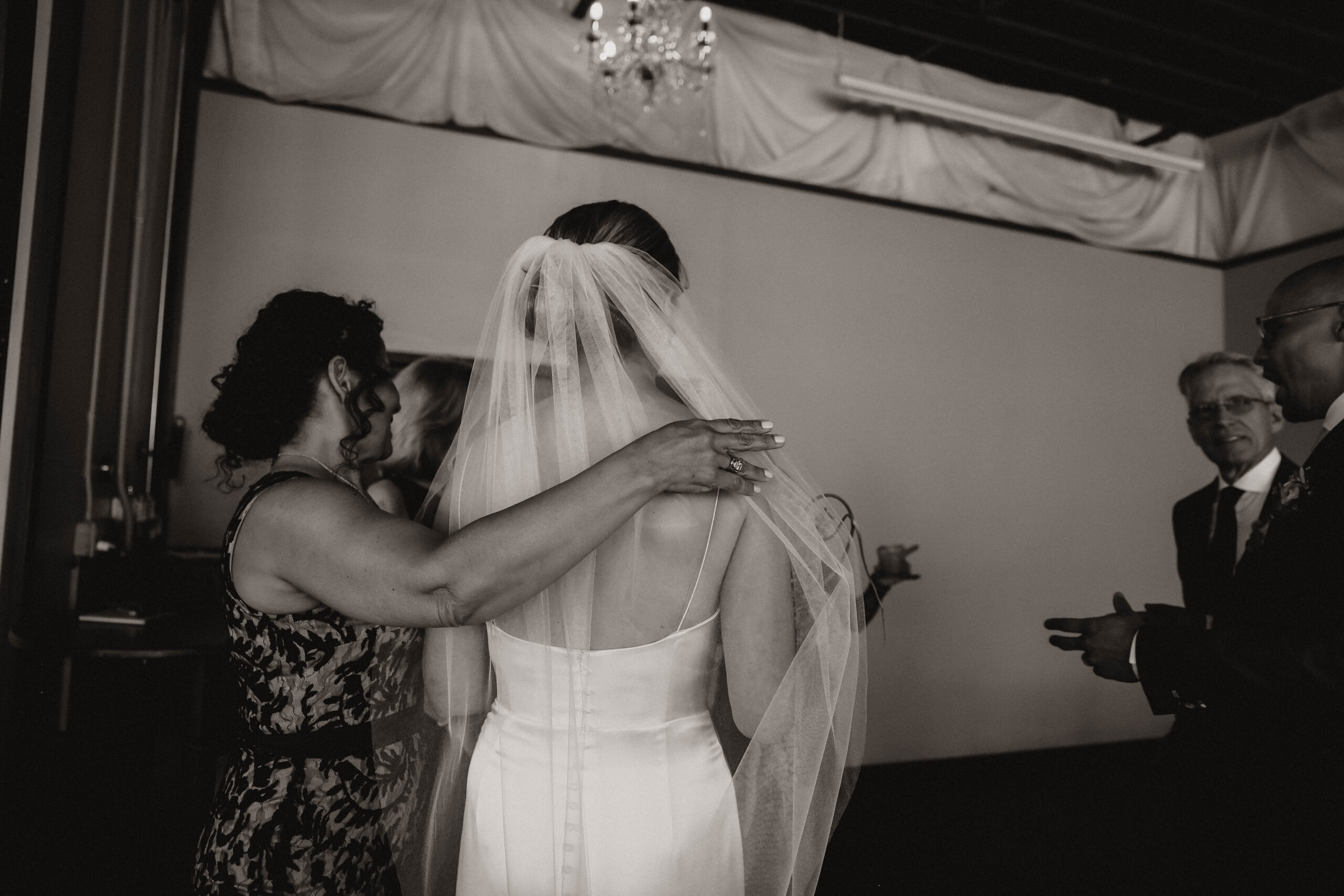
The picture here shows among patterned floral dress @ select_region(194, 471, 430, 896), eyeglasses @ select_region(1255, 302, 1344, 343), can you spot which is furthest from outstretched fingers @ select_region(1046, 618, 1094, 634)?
patterned floral dress @ select_region(194, 471, 430, 896)

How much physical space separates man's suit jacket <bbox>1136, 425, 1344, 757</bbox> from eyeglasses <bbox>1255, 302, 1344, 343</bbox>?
274 mm

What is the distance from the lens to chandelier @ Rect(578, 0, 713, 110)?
11.1 feet

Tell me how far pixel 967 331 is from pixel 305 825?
4.69 metres

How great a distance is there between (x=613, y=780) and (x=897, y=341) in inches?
162

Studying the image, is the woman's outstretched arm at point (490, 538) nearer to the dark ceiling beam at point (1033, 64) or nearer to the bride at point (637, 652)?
the bride at point (637, 652)

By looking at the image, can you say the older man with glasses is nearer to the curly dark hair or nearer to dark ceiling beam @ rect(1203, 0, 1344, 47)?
dark ceiling beam @ rect(1203, 0, 1344, 47)

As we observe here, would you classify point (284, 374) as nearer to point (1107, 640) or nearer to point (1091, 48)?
point (1107, 640)

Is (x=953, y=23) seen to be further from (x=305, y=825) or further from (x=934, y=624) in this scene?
(x=305, y=825)

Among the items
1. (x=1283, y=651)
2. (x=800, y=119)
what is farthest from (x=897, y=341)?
(x=1283, y=651)

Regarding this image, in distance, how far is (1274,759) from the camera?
1710 millimetres

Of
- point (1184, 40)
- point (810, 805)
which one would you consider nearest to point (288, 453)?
point (810, 805)

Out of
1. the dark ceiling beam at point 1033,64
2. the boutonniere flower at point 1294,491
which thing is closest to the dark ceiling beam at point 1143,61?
the dark ceiling beam at point 1033,64

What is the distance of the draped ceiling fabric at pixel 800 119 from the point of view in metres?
3.87

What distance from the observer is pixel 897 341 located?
16.6 ft
